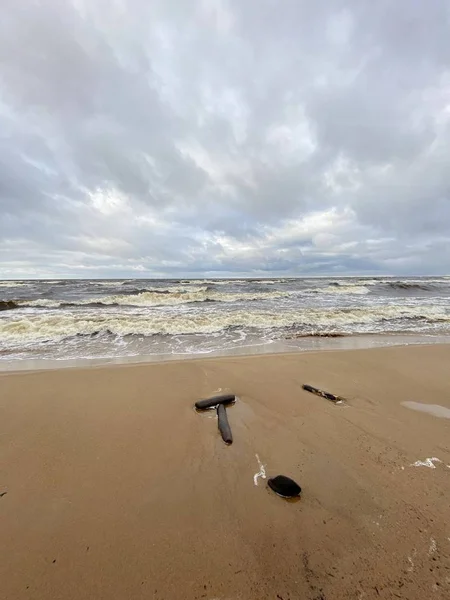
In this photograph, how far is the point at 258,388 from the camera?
5.15 metres

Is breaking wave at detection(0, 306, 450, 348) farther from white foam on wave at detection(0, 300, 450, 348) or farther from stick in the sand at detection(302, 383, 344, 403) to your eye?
stick in the sand at detection(302, 383, 344, 403)

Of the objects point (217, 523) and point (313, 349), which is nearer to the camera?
point (217, 523)

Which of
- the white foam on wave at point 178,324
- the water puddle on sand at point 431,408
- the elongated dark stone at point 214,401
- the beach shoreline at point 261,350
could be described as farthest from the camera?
the white foam on wave at point 178,324

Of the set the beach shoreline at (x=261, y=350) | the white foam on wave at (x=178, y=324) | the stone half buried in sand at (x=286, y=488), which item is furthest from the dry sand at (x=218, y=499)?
the white foam on wave at (x=178, y=324)

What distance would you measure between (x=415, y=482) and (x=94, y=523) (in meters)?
3.04

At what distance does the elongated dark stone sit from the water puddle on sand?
290 centimetres

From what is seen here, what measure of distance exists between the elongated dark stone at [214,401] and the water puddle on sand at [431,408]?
2.90 metres

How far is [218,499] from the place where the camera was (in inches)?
99.1

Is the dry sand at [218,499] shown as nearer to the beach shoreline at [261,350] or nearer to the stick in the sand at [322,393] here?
the stick in the sand at [322,393]

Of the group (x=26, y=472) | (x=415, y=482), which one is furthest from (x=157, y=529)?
(x=415, y=482)

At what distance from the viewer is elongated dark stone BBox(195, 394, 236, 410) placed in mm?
4282

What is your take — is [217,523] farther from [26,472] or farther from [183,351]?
[183,351]

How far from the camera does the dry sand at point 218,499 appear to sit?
1.83 m

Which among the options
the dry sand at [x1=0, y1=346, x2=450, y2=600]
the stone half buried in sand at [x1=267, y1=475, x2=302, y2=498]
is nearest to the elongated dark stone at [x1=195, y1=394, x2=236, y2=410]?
the dry sand at [x1=0, y1=346, x2=450, y2=600]
